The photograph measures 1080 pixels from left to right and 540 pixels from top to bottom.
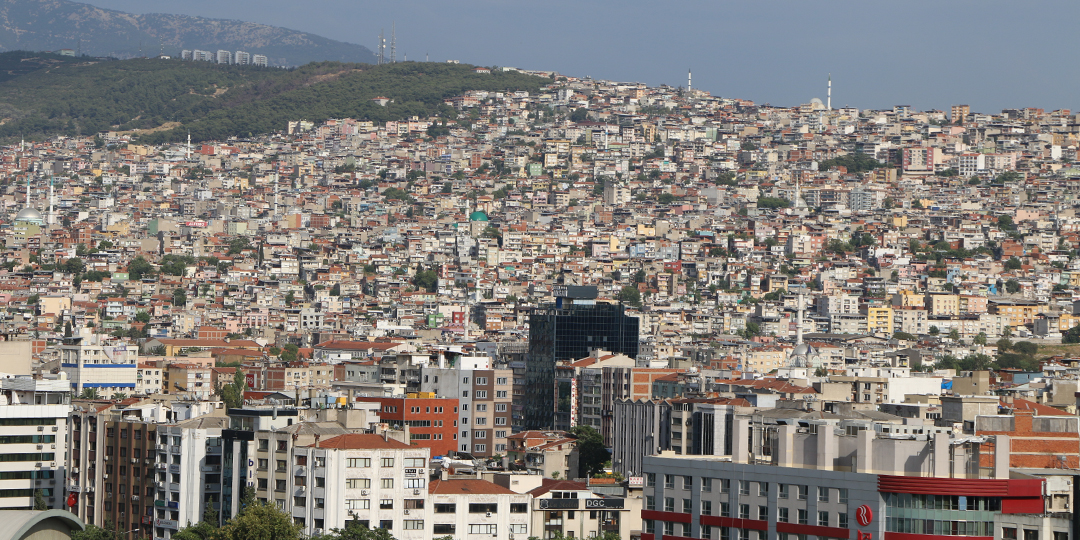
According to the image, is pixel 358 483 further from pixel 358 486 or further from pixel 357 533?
pixel 357 533

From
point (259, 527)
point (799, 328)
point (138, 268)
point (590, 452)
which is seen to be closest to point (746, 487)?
point (259, 527)

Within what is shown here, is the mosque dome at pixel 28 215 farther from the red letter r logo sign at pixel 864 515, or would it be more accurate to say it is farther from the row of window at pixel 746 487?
the red letter r logo sign at pixel 864 515

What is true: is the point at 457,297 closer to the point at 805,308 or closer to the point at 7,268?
the point at 805,308

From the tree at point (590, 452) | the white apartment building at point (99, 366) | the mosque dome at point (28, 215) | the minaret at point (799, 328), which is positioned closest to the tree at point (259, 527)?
the tree at point (590, 452)

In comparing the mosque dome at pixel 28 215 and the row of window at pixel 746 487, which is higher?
the mosque dome at pixel 28 215

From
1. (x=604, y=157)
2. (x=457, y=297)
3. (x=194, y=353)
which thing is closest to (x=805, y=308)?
(x=457, y=297)

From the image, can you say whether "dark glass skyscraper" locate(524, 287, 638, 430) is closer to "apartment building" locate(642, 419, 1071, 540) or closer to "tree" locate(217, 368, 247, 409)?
"tree" locate(217, 368, 247, 409)

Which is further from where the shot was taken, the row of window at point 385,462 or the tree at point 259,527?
the row of window at point 385,462
